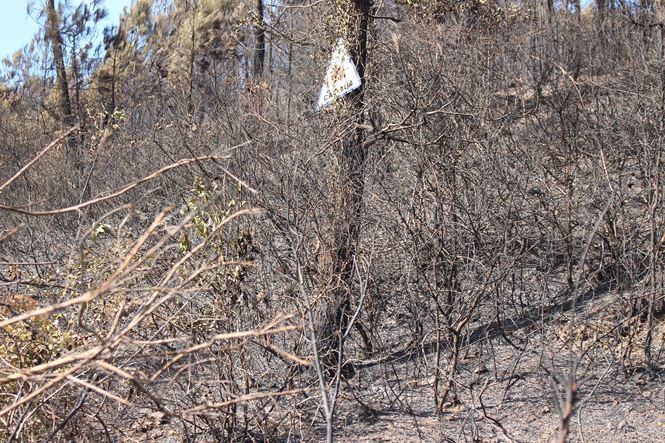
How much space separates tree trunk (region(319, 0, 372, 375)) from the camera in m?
5.88

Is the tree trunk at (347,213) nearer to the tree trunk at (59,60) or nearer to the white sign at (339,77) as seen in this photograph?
the white sign at (339,77)

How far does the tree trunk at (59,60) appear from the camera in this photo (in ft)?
54.9

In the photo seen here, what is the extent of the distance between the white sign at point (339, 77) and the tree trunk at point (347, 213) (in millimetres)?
138

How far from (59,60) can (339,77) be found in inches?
490

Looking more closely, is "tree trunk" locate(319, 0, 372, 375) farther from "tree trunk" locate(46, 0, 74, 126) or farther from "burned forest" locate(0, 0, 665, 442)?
"tree trunk" locate(46, 0, 74, 126)

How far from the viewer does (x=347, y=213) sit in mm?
6121

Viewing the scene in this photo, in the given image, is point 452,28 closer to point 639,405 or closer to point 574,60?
point 574,60

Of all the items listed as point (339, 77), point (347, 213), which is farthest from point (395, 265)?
point (339, 77)

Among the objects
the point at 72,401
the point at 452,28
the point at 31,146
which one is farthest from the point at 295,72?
the point at 72,401

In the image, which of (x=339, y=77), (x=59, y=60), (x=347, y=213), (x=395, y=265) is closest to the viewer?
(x=347, y=213)

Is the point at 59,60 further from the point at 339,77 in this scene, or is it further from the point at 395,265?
the point at 395,265

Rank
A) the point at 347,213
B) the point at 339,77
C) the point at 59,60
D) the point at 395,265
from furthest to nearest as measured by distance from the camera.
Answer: the point at 59,60 → the point at 339,77 → the point at 395,265 → the point at 347,213

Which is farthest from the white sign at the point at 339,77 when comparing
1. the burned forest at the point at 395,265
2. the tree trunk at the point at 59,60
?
the tree trunk at the point at 59,60

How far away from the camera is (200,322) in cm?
530
